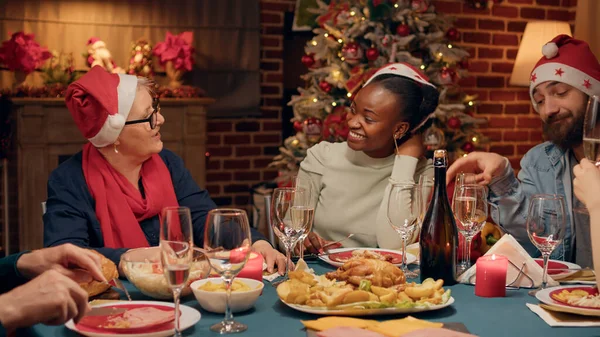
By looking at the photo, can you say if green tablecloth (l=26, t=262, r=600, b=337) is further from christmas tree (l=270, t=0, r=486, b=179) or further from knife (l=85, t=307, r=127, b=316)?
christmas tree (l=270, t=0, r=486, b=179)

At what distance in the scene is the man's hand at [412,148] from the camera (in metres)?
2.73

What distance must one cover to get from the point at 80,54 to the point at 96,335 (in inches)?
166

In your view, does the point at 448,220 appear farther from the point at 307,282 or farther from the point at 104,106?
the point at 104,106

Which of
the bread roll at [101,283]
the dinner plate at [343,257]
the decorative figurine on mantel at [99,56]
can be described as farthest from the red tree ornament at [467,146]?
the bread roll at [101,283]

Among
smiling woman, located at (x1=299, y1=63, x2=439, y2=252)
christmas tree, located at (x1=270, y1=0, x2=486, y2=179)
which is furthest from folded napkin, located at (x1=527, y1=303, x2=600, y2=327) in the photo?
christmas tree, located at (x1=270, y1=0, x2=486, y2=179)

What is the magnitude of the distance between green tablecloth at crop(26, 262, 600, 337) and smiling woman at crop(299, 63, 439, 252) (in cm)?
95

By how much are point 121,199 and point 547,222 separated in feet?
4.40

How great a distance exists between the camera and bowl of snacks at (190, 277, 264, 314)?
1540 millimetres

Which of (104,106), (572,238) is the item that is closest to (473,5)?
(572,238)

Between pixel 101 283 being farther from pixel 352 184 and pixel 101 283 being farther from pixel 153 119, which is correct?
pixel 352 184

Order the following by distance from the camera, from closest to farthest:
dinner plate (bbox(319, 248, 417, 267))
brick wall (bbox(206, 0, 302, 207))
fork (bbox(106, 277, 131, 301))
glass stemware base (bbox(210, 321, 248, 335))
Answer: glass stemware base (bbox(210, 321, 248, 335)) → fork (bbox(106, 277, 131, 301)) → dinner plate (bbox(319, 248, 417, 267)) → brick wall (bbox(206, 0, 302, 207))

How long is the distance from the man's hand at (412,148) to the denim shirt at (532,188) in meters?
0.34

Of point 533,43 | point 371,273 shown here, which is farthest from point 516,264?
point 533,43

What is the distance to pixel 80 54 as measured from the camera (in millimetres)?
5277
